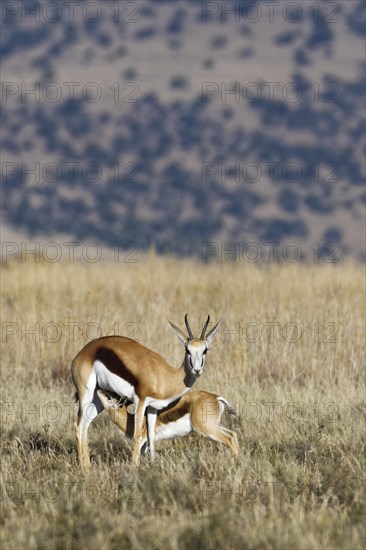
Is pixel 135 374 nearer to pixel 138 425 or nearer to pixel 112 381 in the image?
pixel 112 381

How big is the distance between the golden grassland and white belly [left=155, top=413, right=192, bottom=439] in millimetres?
156

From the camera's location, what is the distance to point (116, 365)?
8.82 metres

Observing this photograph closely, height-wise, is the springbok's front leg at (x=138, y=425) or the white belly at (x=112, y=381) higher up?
the white belly at (x=112, y=381)

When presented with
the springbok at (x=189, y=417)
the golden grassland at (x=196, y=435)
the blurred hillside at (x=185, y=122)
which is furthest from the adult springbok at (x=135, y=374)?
the blurred hillside at (x=185, y=122)

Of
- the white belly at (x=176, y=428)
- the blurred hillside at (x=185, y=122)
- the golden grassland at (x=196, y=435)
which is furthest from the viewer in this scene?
the blurred hillside at (x=185, y=122)

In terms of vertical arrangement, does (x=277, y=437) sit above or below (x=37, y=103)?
below

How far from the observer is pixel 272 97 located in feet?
318

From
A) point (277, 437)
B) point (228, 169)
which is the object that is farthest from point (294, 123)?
point (277, 437)

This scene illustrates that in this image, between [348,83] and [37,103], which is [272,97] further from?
[37,103]

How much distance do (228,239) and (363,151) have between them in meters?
18.8

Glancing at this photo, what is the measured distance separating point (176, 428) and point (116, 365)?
0.84 meters

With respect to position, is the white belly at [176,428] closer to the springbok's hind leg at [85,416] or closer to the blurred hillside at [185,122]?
the springbok's hind leg at [85,416]

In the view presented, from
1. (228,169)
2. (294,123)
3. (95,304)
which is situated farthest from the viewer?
(294,123)

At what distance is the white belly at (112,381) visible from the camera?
8828 mm
